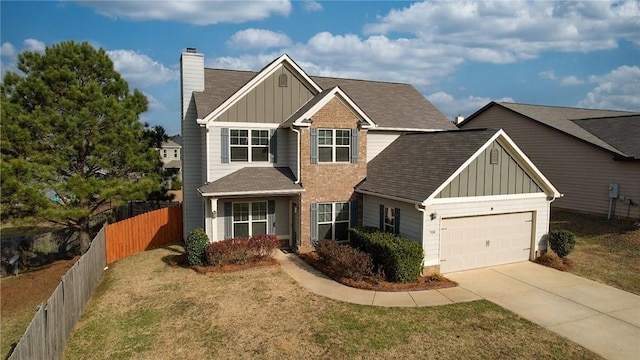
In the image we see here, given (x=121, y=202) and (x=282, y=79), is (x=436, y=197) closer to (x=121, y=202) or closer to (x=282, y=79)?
(x=282, y=79)

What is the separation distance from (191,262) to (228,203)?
288 centimetres

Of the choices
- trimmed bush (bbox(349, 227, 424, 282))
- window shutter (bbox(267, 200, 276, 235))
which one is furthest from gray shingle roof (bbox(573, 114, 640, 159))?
window shutter (bbox(267, 200, 276, 235))

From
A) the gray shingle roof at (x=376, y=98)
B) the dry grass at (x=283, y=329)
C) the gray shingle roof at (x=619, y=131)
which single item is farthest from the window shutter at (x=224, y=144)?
the gray shingle roof at (x=619, y=131)

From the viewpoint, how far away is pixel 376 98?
2180cm

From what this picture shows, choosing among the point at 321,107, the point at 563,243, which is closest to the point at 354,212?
the point at 321,107

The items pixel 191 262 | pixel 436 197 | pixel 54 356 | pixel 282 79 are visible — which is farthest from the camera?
pixel 282 79

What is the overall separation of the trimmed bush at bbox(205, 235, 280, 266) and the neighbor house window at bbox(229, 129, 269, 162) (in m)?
3.89

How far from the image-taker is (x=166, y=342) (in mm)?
9242

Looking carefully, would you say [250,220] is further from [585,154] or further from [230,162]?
[585,154]

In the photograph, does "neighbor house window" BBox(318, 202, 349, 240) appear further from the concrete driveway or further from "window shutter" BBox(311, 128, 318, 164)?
the concrete driveway

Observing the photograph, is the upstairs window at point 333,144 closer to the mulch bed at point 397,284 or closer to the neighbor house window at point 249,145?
the neighbor house window at point 249,145

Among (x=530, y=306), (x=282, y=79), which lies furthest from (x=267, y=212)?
(x=530, y=306)

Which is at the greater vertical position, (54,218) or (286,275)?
(54,218)

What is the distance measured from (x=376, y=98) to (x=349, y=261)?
38.3 ft
